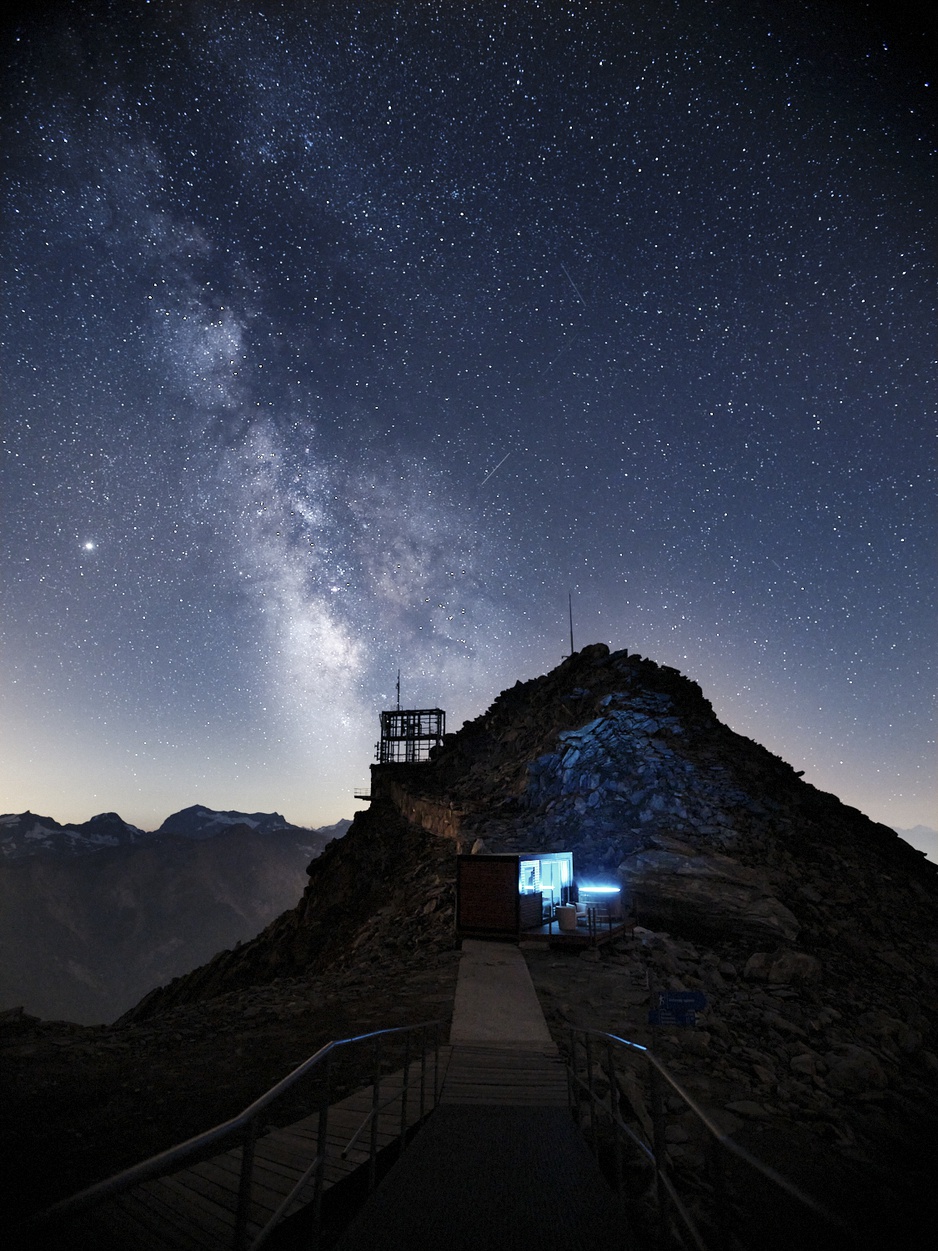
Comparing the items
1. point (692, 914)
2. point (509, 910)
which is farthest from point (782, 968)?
point (509, 910)

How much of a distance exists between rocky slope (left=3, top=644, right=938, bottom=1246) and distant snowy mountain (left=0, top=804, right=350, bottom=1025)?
460 ft

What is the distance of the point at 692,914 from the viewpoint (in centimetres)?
1956

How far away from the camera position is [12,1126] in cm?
806

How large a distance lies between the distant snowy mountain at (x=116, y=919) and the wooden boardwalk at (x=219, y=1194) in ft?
545

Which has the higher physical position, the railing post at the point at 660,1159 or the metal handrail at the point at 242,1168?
the metal handrail at the point at 242,1168

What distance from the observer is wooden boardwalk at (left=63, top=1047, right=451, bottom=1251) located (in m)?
2.97

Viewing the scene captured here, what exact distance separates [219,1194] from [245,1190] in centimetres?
236

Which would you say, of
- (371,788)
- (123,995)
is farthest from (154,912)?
(371,788)

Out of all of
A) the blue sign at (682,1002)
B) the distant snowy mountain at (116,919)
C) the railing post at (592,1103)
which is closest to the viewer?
the railing post at (592,1103)

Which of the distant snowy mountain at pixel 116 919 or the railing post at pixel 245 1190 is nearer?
the railing post at pixel 245 1190

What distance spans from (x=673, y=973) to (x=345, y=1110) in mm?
11989

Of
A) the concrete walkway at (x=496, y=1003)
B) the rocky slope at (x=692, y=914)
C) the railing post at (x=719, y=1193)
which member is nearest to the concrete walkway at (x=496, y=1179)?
the concrete walkway at (x=496, y=1003)

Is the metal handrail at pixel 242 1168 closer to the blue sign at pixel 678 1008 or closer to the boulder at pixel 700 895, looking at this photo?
the blue sign at pixel 678 1008

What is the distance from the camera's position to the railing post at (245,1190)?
2.64 metres
